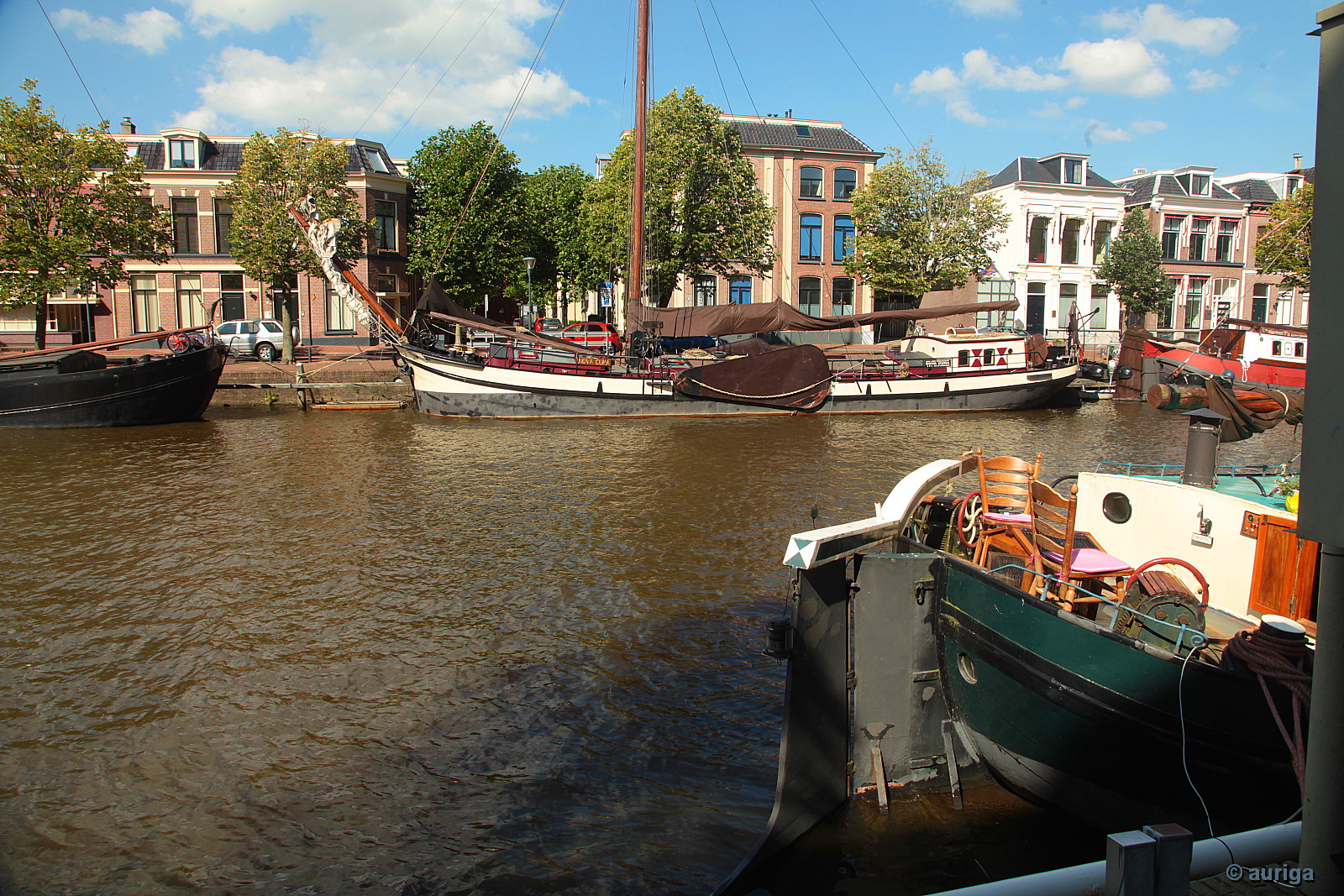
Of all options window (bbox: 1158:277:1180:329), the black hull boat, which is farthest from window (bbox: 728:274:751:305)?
the black hull boat

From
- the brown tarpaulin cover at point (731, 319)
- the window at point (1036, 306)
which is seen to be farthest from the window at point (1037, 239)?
the brown tarpaulin cover at point (731, 319)

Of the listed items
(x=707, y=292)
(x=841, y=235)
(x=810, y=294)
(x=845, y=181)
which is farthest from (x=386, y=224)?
(x=845, y=181)

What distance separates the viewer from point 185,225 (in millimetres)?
33875

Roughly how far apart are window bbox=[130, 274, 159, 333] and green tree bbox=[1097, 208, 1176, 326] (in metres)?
41.3

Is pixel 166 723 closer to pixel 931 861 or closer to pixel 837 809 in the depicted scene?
pixel 837 809

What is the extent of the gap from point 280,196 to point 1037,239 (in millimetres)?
32654

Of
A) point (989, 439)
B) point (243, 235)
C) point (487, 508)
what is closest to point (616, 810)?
point (487, 508)

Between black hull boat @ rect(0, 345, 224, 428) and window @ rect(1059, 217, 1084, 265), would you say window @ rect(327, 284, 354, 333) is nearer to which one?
black hull boat @ rect(0, 345, 224, 428)

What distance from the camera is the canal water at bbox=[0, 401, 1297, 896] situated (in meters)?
4.32

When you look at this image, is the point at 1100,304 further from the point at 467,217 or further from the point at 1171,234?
the point at 467,217

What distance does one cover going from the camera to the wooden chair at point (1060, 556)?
4.82m

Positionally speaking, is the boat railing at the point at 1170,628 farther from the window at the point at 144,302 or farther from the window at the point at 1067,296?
the window at the point at 1067,296

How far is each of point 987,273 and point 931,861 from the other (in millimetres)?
37681

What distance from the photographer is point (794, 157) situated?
37.8 metres
